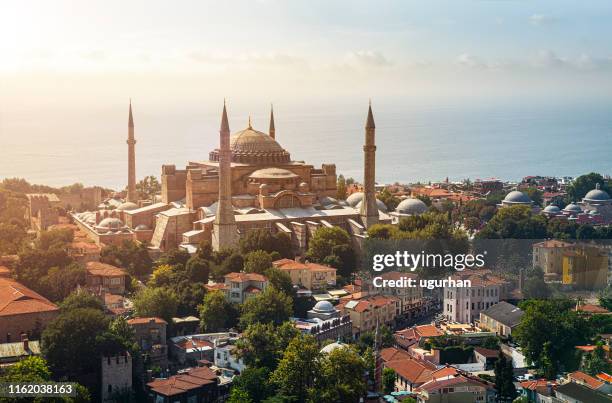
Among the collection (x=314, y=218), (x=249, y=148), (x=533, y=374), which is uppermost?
(x=249, y=148)

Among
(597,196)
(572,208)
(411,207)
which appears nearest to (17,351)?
(411,207)

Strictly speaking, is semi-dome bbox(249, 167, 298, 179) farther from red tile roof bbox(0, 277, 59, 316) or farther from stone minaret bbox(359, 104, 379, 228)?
red tile roof bbox(0, 277, 59, 316)

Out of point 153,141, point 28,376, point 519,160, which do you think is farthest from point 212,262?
point 153,141

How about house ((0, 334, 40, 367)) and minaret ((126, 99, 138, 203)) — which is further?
minaret ((126, 99, 138, 203))

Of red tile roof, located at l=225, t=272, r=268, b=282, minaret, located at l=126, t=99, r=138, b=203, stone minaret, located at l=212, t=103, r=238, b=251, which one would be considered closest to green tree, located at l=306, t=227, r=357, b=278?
stone minaret, located at l=212, t=103, r=238, b=251

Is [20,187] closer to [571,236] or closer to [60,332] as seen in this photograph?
[571,236]

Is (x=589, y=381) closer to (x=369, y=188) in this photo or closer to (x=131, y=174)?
(x=369, y=188)

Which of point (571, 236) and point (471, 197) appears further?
point (471, 197)
